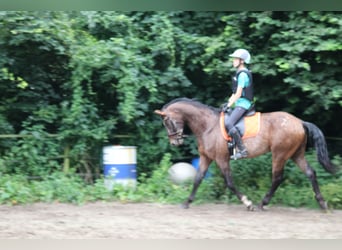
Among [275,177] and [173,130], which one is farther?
[173,130]

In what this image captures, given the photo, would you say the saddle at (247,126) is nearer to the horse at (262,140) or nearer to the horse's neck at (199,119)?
the horse at (262,140)

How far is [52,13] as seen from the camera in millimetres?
9391

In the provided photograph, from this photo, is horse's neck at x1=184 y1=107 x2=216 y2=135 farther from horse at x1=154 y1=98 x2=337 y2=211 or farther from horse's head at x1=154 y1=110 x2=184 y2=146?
horse's head at x1=154 y1=110 x2=184 y2=146

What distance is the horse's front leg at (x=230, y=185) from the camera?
828 cm

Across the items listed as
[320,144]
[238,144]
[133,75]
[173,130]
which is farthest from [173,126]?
[320,144]

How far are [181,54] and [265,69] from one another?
188 centimetres

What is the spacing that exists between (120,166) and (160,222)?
233cm

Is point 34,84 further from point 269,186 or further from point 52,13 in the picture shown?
point 269,186

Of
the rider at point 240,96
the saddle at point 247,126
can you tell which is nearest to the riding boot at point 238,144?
the rider at point 240,96

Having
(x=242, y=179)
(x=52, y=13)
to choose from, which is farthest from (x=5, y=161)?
(x=242, y=179)

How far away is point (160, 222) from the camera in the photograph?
736 centimetres

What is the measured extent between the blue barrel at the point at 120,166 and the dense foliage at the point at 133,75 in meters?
0.69

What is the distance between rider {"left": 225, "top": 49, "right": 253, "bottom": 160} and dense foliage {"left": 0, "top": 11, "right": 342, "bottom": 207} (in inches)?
45.9

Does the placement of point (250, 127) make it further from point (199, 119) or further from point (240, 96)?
point (199, 119)
